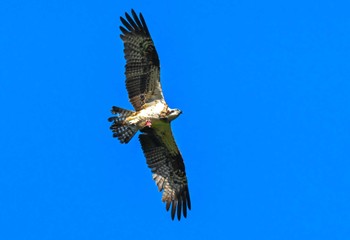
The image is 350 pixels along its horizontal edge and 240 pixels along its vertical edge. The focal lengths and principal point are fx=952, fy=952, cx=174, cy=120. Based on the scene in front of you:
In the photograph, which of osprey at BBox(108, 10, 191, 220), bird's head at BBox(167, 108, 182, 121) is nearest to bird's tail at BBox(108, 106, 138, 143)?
osprey at BBox(108, 10, 191, 220)

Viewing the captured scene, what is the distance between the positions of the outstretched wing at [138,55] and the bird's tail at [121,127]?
0.66 meters

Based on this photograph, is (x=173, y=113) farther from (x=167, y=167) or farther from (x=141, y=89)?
(x=167, y=167)

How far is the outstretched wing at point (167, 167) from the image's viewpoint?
78.4 feet

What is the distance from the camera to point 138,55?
22.8 metres

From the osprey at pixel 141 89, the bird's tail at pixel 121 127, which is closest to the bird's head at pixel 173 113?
the osprey at pixel 141 89

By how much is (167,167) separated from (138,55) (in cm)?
314

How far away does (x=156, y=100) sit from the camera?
75.8 feet

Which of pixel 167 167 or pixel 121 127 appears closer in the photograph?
pixel 121 127

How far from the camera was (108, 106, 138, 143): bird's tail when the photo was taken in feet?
74.5

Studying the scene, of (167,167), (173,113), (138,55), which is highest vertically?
(138,55)

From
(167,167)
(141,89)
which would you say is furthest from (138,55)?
(167,167)

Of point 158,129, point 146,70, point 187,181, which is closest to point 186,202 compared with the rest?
point 187,181

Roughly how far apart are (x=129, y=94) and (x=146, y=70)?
736mm

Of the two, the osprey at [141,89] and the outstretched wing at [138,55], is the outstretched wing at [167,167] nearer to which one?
the osprey at [141,89]
